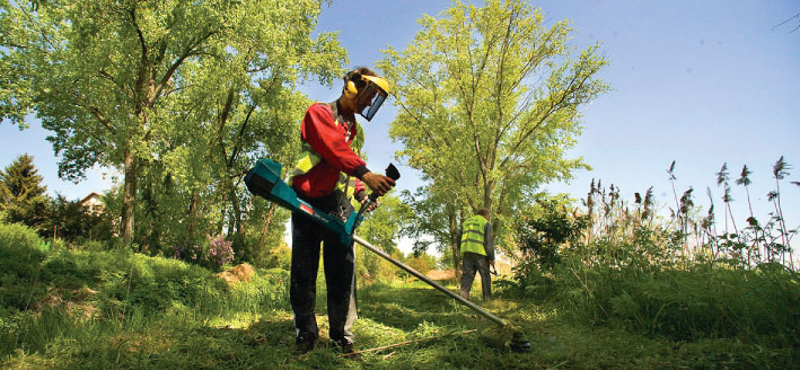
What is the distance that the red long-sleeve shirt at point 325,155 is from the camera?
2.66 meters

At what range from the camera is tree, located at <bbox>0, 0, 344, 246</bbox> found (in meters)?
10.2

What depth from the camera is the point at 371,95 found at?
3025 millimetres

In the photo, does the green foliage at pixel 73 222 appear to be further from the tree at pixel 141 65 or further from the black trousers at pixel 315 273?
the black trousers at pixel 315 273

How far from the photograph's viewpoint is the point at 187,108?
44.0 ft

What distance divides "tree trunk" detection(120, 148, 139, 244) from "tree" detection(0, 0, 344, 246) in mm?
34

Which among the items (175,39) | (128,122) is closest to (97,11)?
(175,39)

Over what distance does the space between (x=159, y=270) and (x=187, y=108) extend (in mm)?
8213

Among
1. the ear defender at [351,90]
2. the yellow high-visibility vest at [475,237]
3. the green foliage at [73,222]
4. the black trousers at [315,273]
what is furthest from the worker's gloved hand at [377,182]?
the green foliage at [73,222]

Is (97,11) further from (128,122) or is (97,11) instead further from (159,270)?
(159,270)

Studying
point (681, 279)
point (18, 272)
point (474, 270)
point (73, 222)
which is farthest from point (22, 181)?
point (681, 279)

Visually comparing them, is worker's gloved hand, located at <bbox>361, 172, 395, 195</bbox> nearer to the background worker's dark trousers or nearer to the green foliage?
the background worker's dark trousers

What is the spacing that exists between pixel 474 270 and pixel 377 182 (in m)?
5.82

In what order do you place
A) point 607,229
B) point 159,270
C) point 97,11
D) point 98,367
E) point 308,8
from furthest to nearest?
1. point 308,8
2. point 97,11
3. point 159,270
4. point 607,229
5. point 98,367

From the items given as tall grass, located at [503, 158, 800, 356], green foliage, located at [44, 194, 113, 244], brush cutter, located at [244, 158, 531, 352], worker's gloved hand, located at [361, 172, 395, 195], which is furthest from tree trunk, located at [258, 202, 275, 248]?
worker's gloved hand, located at [361, 172, 395, 195]
